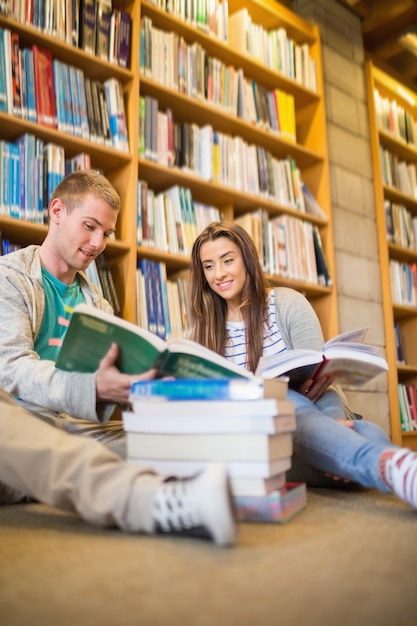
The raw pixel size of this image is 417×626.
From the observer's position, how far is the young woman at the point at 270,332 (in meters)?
1.23

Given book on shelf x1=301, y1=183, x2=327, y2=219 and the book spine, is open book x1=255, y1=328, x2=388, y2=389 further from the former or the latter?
book on shelf x1=301, y1=183, x2=327, y2=219

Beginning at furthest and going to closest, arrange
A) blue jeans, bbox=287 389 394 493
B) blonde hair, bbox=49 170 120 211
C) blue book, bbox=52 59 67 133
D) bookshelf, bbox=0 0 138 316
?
1. blue book, bbox=52 59 67 133
2. bookshelf, bbox=0 0 138 316
3. blonde hair, bbox=49 170 120 211
4. blue jeans, bbox=287 389 394 493

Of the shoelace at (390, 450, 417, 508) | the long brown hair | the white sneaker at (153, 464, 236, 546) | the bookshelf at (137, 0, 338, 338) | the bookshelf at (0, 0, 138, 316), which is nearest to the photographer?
the white sneaker at (153, 464, 236, 546)

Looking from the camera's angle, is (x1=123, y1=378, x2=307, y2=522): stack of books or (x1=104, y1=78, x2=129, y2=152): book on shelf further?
(x1=104, y1=78, x2=129, y2=152): book on shelf

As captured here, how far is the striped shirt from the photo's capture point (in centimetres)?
171

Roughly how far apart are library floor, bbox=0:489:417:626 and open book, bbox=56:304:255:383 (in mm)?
291

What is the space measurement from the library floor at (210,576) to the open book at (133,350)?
29 cm

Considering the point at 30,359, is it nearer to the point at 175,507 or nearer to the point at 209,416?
the point at 209,416

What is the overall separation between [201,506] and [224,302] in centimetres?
117

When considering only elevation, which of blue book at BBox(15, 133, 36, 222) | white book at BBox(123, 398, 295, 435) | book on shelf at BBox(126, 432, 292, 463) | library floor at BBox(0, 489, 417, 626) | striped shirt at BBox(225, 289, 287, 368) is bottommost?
library floor at BBox(0, 489, 417, 626)

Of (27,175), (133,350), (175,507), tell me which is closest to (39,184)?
(27,175)

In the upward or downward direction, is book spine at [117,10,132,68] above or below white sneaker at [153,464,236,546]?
above

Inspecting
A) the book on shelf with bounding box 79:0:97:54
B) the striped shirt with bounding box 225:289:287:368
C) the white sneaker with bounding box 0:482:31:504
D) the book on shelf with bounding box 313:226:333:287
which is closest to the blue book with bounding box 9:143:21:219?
the book on shelf with bounding box 79:0:97:54

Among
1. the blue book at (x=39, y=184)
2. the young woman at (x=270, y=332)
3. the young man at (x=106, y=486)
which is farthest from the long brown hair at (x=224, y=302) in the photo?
the young man at (x=106, y=486)
